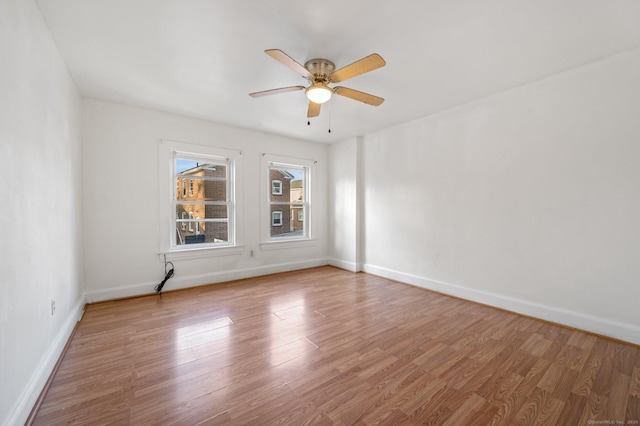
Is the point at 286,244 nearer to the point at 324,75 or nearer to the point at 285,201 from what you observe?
the point at 285,201

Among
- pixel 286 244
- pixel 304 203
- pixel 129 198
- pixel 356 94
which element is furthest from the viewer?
pixel 304 203

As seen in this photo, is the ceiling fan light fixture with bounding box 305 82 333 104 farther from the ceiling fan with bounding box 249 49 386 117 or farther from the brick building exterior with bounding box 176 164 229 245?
the brick building exterior with bounding box 176 164 229 245

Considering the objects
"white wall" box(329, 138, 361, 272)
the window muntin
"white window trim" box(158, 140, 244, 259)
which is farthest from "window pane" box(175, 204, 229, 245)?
"white wall" box(329, 138, 361, 272)

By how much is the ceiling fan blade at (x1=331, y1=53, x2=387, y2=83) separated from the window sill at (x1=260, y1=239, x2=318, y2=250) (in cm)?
325

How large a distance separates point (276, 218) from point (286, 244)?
561mm

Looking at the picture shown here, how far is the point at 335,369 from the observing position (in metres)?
1.99

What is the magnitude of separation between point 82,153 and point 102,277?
1.62 metres

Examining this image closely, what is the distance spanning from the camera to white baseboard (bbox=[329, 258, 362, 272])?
5.07 m

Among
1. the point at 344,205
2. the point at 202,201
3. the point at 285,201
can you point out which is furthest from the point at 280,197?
the point at 202,201

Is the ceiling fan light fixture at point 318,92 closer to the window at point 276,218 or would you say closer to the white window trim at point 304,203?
the white window trim at point 304,203

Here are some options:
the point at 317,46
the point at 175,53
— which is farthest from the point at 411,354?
the point at 175,53

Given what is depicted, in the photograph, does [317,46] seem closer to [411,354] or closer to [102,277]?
[411,354]

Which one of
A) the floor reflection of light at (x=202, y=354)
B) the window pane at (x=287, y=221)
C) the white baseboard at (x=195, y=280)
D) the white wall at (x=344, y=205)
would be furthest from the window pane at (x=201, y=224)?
the white wall at (x=344, y=205)

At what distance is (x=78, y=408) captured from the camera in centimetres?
161
